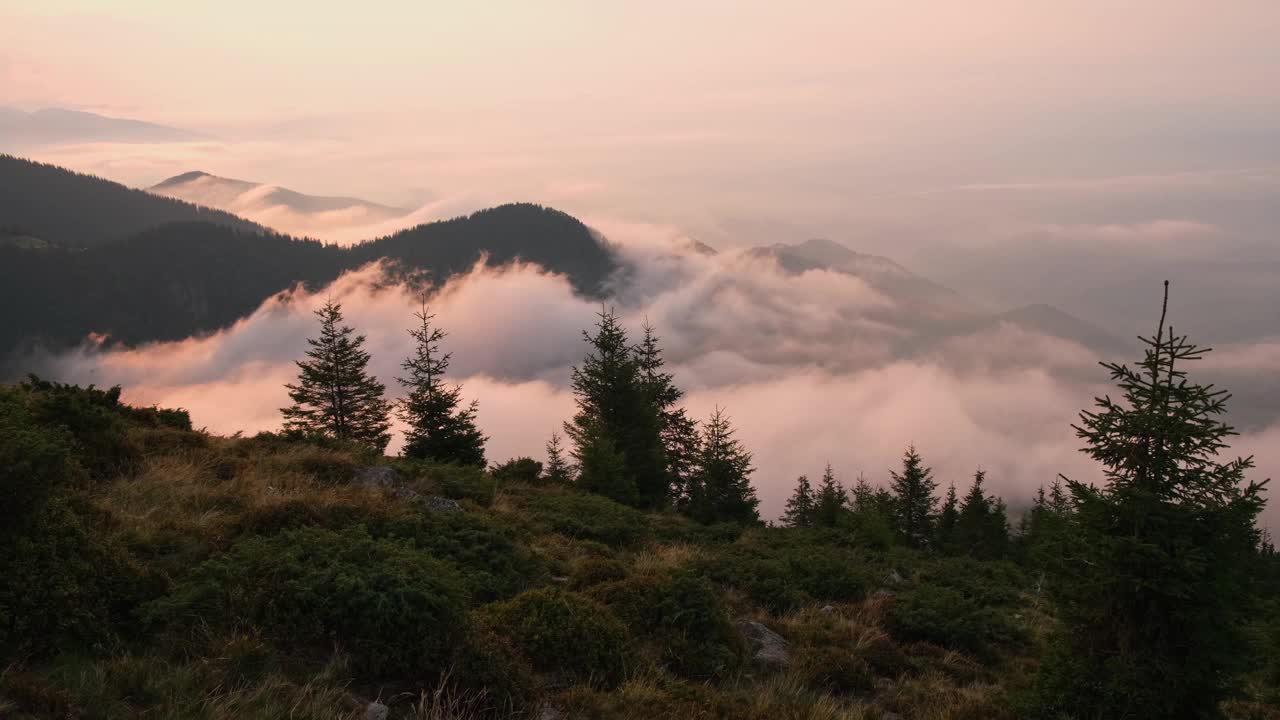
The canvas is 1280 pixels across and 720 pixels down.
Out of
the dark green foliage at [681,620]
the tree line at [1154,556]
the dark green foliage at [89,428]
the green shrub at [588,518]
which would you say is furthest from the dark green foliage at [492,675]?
the dark green foliage at [89,428]

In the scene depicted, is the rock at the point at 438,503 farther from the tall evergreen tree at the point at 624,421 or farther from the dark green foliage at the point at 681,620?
the tall evergreen tree at the point at 624,421

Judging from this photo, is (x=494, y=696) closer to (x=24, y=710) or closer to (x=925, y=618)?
(x=24, y=710)

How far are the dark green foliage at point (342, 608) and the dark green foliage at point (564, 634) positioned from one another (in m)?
0.98

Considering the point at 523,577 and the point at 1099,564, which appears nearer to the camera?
the point at 1099,564

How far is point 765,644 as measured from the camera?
925 cm

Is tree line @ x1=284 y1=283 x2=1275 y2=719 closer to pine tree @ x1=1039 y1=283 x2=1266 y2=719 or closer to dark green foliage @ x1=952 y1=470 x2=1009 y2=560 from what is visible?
pine tree @ x1=1039 y1=283 x2=1266 y2=719

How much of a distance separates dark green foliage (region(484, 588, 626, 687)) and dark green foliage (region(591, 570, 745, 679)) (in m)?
0.82

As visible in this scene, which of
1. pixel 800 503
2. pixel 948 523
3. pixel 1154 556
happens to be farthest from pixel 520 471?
pixel 948 523

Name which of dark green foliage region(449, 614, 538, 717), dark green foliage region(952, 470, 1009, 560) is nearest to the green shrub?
dark green foliage region(449, 614, 538, 717)

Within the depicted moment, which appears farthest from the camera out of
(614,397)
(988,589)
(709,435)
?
(709,435)

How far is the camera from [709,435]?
119 feet

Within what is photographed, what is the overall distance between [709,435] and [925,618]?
25.4 metres

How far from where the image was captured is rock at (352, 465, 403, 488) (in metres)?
13.7

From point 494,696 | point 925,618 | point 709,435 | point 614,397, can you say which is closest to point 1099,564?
point 925,618
